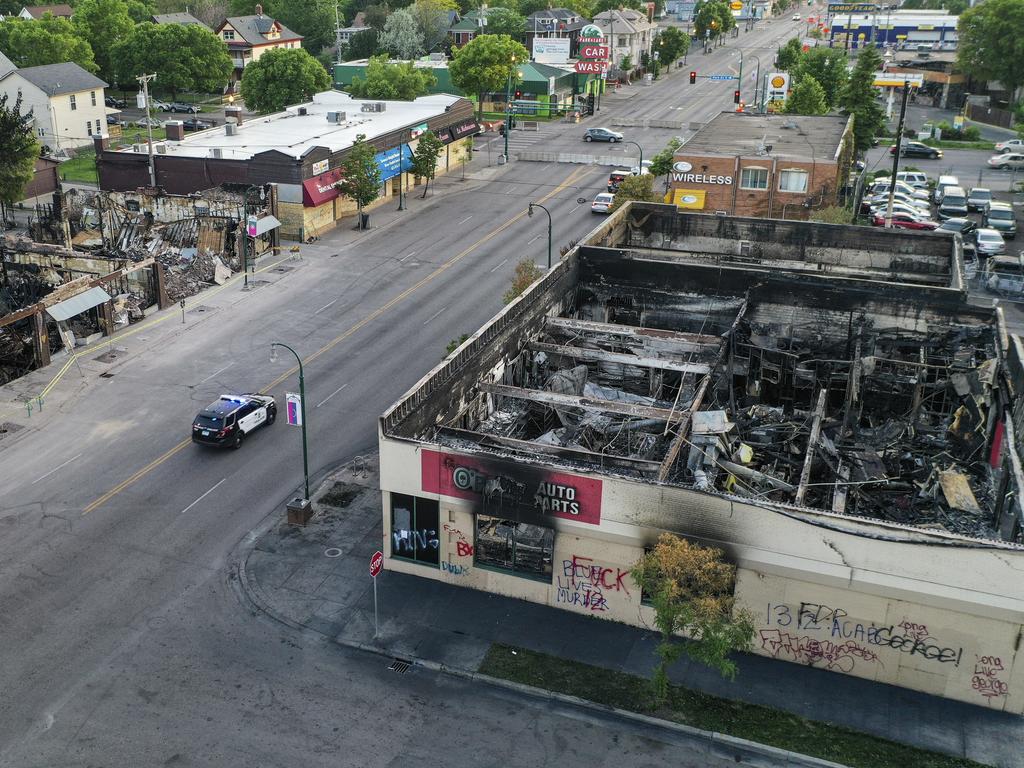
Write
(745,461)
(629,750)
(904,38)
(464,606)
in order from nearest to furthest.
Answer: (629,750), (464,606), (745,461), (904,38)

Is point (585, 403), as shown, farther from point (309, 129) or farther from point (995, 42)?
point (995, 42)

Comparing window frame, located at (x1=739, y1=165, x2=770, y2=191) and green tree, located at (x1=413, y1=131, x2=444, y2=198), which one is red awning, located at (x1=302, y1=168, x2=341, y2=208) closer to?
green tree, located at (x1=413, y1=131, x2=444, y2=198)

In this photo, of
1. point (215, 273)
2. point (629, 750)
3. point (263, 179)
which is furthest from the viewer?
point (263, 179)

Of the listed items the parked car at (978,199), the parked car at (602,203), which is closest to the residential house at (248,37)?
the parked car at (602,203)

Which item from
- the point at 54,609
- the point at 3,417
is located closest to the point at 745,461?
the point at 54,609

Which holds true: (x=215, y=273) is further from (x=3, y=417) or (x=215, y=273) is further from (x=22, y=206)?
(x=22, y=206)

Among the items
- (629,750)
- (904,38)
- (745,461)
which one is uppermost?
(904,38)

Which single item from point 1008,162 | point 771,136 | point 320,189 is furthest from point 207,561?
point 1008,162

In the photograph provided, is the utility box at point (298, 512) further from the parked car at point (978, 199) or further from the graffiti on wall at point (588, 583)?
the parked car at point (978, 199)
